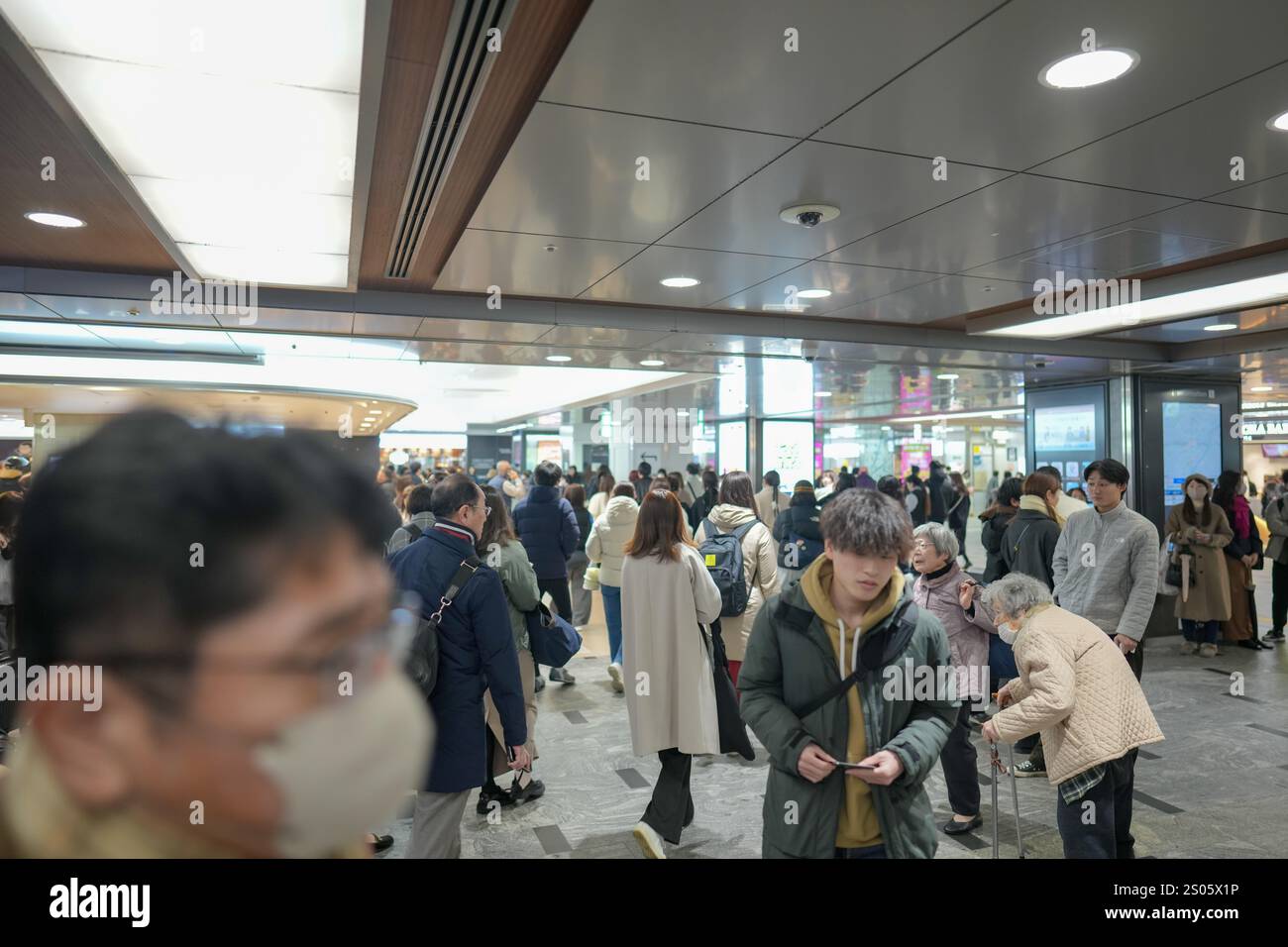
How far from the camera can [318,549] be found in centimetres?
49

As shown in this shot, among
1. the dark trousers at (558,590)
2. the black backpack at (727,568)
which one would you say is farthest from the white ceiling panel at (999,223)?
the dark trousers at (558,590)

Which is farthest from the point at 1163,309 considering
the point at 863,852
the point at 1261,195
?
the point at 863,852

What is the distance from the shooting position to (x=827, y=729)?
7.09ft

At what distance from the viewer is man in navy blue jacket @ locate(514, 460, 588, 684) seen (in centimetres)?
670

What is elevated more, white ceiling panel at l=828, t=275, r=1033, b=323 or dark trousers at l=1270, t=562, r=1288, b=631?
white ceiling panel at l=828, t=275, r=1033, b=323

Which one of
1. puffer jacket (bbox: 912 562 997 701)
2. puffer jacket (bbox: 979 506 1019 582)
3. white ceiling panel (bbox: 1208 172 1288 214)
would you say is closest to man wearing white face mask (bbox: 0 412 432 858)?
puffer jacket (bbox: 912 562 997 701)

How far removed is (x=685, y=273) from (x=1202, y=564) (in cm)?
585

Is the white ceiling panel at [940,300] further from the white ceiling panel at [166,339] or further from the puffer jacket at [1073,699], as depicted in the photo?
the white ceiling panel at [166,339]

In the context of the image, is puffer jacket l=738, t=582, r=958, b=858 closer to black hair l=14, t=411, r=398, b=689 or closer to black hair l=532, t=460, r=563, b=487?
black hair l=14, t=411, r=398, b=689

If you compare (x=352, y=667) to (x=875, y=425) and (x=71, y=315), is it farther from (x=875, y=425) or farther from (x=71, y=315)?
(x=875, y=425)

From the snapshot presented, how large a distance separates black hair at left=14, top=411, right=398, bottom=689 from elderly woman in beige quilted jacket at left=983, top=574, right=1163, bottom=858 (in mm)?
2975

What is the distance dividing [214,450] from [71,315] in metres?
6.93

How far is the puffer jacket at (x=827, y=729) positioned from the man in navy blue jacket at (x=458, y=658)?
0.93 m
